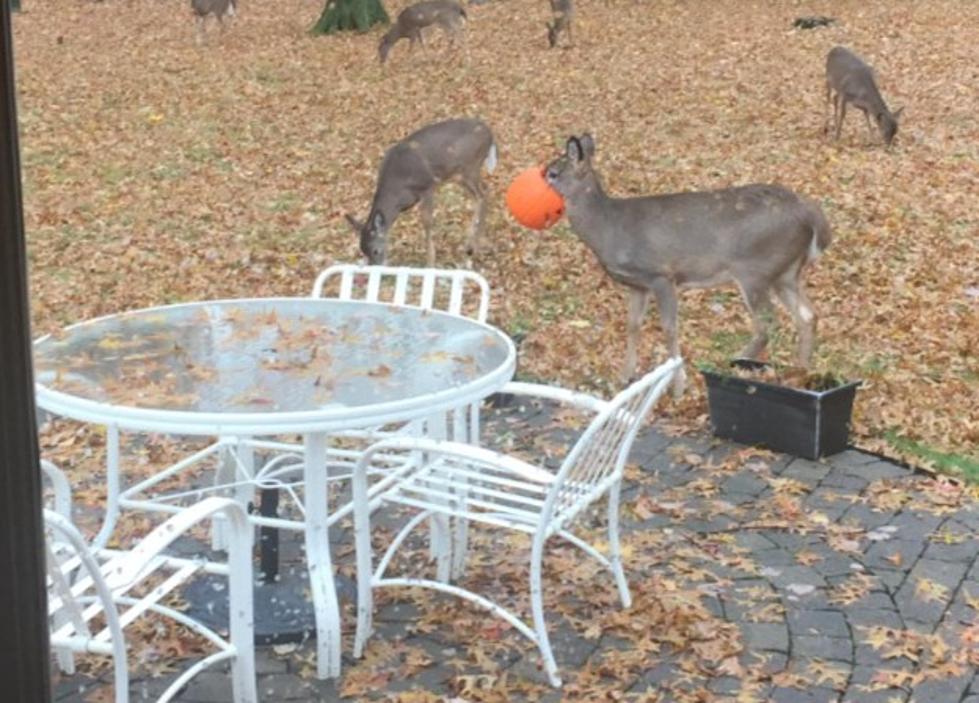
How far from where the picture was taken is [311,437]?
14.0 feet

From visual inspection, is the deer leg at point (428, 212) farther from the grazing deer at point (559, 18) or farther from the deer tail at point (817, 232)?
the grazing deer at point (559, 18)

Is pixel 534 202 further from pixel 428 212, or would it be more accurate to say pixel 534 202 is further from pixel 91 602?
pixel 91 602

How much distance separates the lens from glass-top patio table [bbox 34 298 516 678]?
4008mm

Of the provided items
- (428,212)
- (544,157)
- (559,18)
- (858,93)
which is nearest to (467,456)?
(428,212)

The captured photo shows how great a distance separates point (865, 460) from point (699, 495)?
0.91 m

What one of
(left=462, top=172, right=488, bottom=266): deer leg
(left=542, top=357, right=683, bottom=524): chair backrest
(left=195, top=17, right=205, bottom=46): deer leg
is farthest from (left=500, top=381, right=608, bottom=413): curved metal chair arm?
(left=195, top=17, right=205, bottom=46): deer leg

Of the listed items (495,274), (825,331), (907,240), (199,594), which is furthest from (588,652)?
(907,240)

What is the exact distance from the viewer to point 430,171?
1055 cm

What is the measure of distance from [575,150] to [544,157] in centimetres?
701

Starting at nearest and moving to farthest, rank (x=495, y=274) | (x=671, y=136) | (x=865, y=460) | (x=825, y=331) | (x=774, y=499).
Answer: (x=774, y=499) < (x=865, y=460) < (x=825, y=331) < (x=495, y=274) < (x=671, y=136)

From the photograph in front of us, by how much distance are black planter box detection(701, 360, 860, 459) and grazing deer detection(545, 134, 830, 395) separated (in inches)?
29.3

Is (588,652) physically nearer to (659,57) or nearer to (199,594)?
(199,594)

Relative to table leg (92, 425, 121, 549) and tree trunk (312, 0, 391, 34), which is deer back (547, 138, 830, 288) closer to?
table leg (92, 425, 121, 549)

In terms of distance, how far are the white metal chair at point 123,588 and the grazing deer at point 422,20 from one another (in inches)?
653
